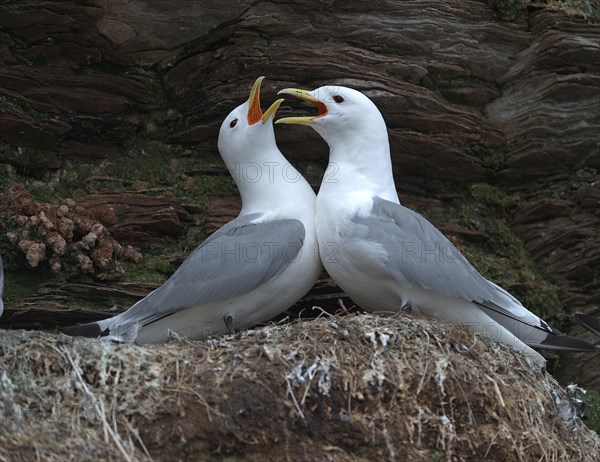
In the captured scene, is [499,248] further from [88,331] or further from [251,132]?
[88,331]

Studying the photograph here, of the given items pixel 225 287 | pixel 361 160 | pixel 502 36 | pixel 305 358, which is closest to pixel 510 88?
pixel 502 36

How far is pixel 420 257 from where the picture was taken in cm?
527

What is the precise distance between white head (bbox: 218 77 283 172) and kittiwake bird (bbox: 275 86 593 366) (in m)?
0.58

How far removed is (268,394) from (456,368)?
875mm

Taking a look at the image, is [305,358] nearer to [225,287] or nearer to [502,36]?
[225,287]

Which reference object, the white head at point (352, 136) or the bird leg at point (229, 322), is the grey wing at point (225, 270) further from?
the white head at point (352, 136)

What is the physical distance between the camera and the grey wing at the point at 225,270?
532cm

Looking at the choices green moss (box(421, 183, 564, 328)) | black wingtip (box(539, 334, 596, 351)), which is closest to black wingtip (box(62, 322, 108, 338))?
black wingtip (box(539, 334, 596, 351))

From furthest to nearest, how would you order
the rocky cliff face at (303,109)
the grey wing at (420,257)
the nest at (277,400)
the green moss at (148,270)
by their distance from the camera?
the rocky cliff face at (303,109)
the green moss at (148,270)
the grey wing at (420,257)
the nest at (277,400)

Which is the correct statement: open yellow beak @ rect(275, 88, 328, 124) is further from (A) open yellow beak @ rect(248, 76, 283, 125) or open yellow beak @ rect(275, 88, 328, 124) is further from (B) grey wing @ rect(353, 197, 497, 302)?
(B) grey wing @ rect(353, 197, 497, 302)

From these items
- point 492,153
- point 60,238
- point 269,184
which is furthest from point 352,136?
point 60,238

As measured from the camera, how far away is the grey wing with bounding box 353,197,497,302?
5227 mm

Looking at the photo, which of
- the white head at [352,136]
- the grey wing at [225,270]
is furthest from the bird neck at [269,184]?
the grey wing at [225,270]

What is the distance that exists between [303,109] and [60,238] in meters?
1.75
